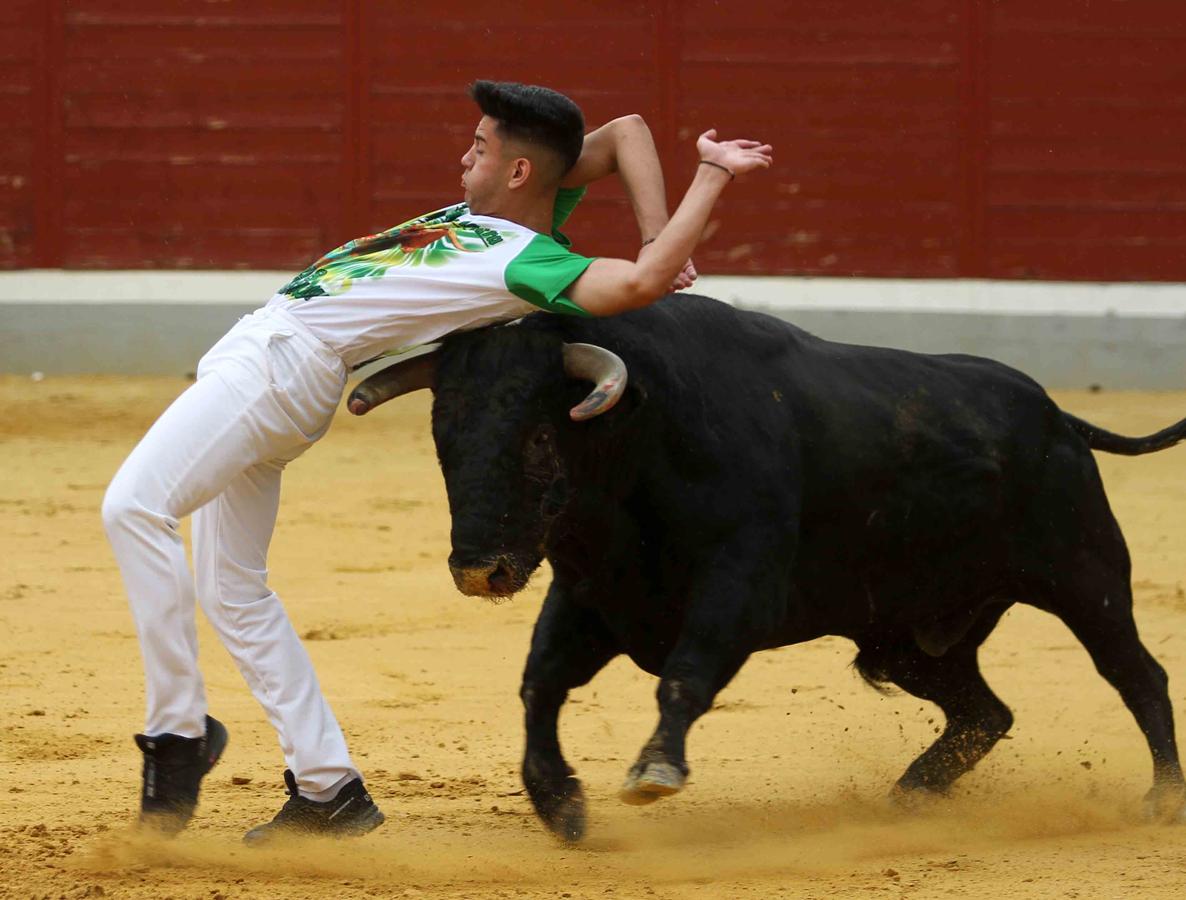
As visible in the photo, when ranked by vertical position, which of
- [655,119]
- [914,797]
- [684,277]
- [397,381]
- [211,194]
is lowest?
[211,194]

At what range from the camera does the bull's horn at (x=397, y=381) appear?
3785 mm

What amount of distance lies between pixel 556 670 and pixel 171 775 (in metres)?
0.81

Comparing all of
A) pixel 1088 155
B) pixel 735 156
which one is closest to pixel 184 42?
pixel 1088 155

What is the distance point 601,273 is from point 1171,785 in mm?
1807

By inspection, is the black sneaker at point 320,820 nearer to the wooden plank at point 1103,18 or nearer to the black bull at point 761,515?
the black bull at point 761,515

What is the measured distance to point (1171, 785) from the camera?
4.40m

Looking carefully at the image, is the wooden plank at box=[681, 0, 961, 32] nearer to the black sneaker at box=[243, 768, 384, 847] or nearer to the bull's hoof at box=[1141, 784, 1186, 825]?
the bull's hoof at box=[1141, 784, 1186, 825]

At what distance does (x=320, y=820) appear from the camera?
12.9ft

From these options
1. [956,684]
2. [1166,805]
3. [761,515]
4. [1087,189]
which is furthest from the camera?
[1087,189]

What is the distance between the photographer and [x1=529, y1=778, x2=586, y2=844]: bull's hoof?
403 cm

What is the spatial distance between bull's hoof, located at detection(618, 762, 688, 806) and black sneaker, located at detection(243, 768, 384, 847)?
65cm

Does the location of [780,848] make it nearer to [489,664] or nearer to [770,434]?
[770,434]

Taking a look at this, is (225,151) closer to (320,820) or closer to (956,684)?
(956,684)

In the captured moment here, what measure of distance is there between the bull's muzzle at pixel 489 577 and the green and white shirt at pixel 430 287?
1.46ft
